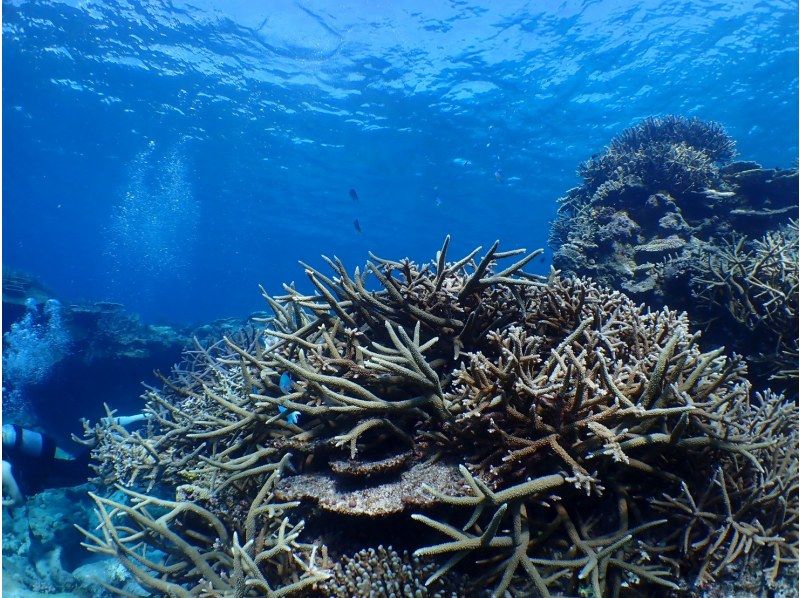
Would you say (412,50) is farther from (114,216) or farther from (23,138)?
(114,216)

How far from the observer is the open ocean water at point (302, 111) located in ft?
37.0

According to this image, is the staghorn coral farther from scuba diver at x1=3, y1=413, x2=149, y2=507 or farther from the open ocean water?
scuba diver at x1=3, y1=413, x2=149, y2=507

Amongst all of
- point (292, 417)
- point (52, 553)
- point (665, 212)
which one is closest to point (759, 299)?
point (665, 212)

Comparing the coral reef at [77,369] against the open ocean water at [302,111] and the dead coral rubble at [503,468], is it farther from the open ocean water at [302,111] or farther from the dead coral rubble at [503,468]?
the dead coral rubble at [503,468]

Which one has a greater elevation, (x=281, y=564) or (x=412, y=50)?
(x=412, y=50)

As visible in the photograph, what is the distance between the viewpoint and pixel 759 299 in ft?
13.9

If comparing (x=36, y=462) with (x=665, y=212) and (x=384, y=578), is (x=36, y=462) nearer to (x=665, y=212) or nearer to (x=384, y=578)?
(x=384, y=578)

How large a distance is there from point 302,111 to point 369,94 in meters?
4.69

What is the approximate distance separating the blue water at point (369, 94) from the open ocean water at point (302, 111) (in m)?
0.12

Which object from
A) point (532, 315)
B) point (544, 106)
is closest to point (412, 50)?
point (544, 106)

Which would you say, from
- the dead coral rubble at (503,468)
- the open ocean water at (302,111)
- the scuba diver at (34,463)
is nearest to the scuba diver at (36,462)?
the scuba diver at (34,463)

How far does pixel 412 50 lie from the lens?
2075cm

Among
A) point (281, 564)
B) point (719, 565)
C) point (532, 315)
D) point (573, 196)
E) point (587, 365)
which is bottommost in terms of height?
point (281, 564)

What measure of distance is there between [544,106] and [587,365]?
83.1 feet
